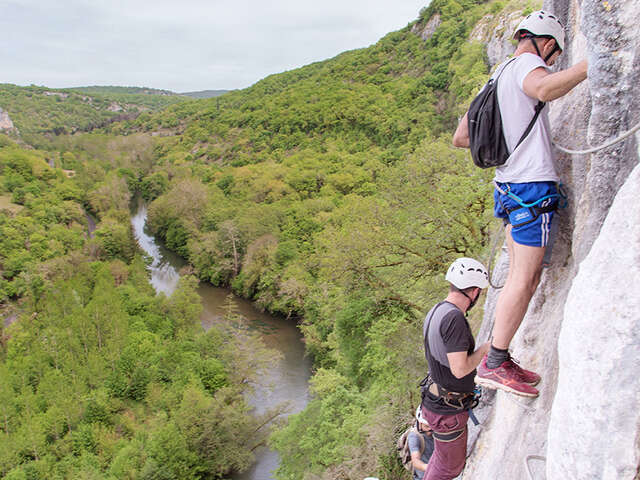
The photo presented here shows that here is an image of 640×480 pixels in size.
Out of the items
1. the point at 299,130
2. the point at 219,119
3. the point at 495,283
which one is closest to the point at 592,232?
the point at 495,283

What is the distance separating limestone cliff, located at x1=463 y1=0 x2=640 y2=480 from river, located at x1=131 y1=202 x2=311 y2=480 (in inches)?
702

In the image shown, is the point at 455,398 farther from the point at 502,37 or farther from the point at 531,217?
the point at 502,37

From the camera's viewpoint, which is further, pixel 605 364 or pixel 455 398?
pixel 455 398

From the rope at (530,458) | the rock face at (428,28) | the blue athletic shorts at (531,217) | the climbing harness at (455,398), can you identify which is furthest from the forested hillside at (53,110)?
the rope at (530,458)

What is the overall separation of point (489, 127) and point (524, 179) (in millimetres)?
458

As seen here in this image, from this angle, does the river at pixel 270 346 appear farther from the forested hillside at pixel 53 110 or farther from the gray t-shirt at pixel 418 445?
the forested hillside at pixel 53 110

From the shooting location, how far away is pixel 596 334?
200 cm

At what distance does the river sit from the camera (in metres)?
19.1

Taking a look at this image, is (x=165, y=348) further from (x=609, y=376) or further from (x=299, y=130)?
(x=299, y=130)

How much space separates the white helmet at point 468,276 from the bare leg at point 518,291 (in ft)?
0.93

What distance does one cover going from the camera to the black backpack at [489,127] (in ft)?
9.35

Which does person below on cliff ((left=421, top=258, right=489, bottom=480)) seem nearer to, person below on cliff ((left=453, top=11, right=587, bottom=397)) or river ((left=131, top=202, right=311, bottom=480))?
person below on cliff ((left=453, top=11, right=587, bottom=397))

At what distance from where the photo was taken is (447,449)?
12.8 feet

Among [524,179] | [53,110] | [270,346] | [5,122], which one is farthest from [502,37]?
[53,110]
